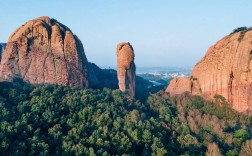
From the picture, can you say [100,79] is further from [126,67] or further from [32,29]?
[32,29]

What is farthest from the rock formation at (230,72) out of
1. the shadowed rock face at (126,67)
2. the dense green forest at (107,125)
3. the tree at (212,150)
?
the tree at (212,150)

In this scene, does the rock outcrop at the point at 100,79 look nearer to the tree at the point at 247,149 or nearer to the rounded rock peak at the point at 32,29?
the rounded rock peak at the point at 32,29

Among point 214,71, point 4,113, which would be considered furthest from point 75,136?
point 214,71

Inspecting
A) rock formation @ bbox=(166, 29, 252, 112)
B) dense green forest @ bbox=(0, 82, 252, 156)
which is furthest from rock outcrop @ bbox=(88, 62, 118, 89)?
rock formation @ bbox=(166, 29, 252, 112)

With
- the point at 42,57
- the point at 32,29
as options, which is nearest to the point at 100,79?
the point at 42,57

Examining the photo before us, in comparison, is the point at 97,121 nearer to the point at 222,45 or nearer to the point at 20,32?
the point at 20,32

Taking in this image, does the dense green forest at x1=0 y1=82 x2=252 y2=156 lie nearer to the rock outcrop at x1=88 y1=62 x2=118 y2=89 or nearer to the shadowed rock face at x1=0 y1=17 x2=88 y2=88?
the shadowed rock face at x1=0 y1=17 x2=88 y2=88
